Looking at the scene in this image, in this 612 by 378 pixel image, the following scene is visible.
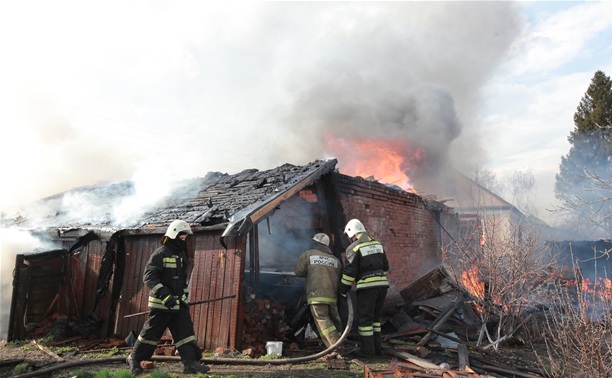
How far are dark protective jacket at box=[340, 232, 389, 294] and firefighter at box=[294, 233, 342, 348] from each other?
0.27 meters

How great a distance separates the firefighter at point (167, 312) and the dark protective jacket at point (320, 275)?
1893 mm

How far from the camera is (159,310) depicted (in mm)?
5047

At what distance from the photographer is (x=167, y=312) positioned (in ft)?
16.7

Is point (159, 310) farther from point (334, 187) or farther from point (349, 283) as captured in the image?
point (334, 187)

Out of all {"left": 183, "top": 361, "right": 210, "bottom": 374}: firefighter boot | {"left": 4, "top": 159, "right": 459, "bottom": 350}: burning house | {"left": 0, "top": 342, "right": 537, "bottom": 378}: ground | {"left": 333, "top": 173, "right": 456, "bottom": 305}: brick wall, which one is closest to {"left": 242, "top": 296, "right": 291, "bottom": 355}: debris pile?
{"left": 4, "top": 159, "right": 459, "bottom": 350}: burning house

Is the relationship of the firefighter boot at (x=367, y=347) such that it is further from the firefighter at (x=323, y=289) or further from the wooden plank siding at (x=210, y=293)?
the wooden plank siding at (x=210, y=293)

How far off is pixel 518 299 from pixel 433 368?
8.02 ft

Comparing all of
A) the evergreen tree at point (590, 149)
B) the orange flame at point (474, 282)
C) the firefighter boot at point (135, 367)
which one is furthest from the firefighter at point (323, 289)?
the evergreen tree at point (590, 149)

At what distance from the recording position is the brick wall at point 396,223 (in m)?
8.97

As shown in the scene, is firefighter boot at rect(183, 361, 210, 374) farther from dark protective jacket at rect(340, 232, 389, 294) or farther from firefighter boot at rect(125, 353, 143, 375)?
dark protective jacket at rect(340, 232, 389, 294)

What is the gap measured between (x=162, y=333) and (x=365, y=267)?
3003 mm

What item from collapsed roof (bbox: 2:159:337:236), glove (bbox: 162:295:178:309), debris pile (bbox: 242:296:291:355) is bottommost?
debris pile (bbox: 242:296:291:355)

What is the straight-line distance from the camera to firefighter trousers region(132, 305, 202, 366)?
16.6 ft

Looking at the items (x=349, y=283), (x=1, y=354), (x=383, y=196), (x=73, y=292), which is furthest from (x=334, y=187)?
(x=1, y=354)
